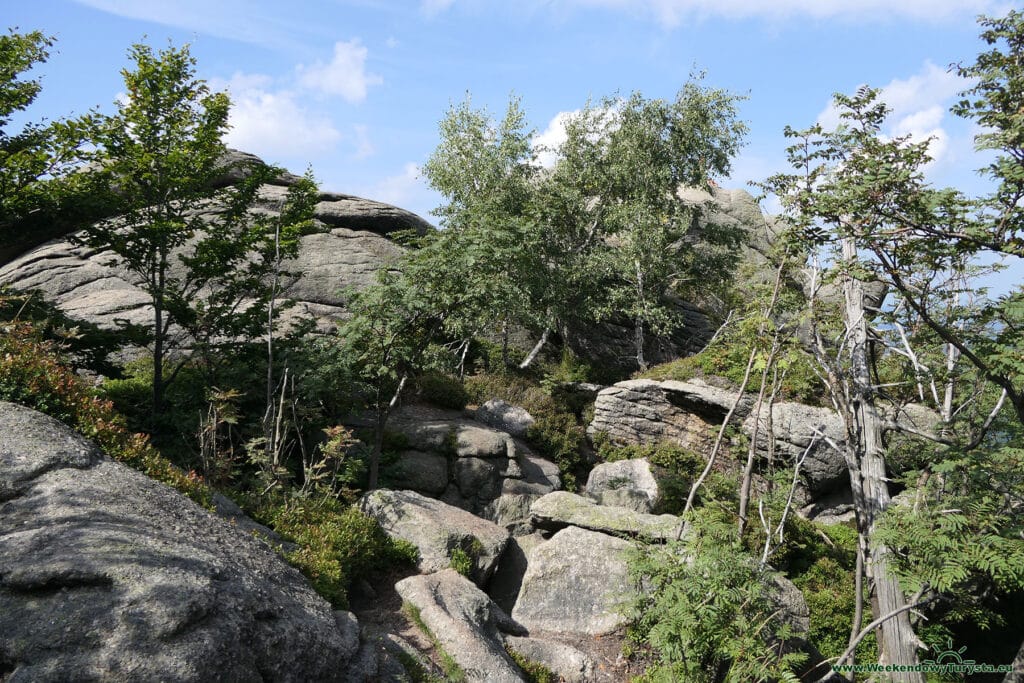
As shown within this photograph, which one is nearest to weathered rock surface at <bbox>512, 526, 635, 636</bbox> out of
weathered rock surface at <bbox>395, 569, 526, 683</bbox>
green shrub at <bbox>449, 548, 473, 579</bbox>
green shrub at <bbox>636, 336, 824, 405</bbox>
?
weathered rock surface at <bbox>395, 569, 526, 683</bbox>

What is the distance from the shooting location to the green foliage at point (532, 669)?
8031 millimetres

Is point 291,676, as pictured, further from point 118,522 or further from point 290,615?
point 118,522

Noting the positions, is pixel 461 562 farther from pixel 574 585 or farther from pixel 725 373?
pixel 725 373

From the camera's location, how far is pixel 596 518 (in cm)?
1131

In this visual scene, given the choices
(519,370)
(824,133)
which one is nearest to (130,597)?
(824,133)

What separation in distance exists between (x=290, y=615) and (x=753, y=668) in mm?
4417

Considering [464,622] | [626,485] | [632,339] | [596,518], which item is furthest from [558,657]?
[632,339]

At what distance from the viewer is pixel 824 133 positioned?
1184 centimetres

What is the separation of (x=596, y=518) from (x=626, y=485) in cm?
359

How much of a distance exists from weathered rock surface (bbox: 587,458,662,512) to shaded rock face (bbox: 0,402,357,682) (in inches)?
327

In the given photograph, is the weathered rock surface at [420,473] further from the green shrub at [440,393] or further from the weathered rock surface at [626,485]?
the weathered rock surface at [626,485]

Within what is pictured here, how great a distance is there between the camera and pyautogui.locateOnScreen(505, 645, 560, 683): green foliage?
8.03 meters

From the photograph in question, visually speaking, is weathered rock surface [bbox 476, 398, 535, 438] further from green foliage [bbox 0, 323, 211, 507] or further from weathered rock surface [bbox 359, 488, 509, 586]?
green foliage [bbox 0, 323, 211, 507]

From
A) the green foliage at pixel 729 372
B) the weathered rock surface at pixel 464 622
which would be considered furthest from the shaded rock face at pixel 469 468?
the green foliage at pixel 729 372
